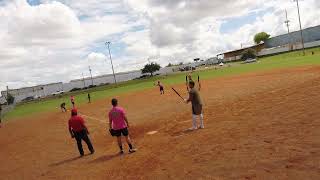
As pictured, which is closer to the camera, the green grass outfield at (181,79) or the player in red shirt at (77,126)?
the player in red shirt at (77,126)

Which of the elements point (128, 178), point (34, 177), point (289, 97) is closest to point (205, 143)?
point (128, 178)

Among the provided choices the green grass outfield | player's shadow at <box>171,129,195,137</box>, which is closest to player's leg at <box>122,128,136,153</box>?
player's shadow at <box>171,129,195,137</box>

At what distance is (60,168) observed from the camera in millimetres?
13023

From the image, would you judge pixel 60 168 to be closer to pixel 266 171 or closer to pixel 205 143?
pixel 205 143

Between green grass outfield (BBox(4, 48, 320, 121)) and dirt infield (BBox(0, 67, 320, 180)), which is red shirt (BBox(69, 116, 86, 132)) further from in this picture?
green grass outfield (BBox(4, 48, 320, 121))

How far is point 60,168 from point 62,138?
8.94m

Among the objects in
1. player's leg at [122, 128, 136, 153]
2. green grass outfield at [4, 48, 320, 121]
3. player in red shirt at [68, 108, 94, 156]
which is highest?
player in red shirt at [68, 108, 94, 156]

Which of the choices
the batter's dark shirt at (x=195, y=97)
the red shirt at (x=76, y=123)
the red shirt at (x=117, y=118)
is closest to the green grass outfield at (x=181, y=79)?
the batter's dark shirt at (x=195, y=97)

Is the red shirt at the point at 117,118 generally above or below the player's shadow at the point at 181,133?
above

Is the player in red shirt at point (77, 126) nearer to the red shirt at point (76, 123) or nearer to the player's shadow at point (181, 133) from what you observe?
the red shirt at point (76, 123)

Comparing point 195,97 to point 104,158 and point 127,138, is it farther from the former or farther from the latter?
point 104,158

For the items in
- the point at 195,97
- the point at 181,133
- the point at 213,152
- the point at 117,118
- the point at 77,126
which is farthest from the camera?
the point at 181,133

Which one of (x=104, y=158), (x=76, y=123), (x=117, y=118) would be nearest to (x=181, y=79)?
(x=76, y=123)

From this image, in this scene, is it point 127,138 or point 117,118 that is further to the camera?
point 127,138
